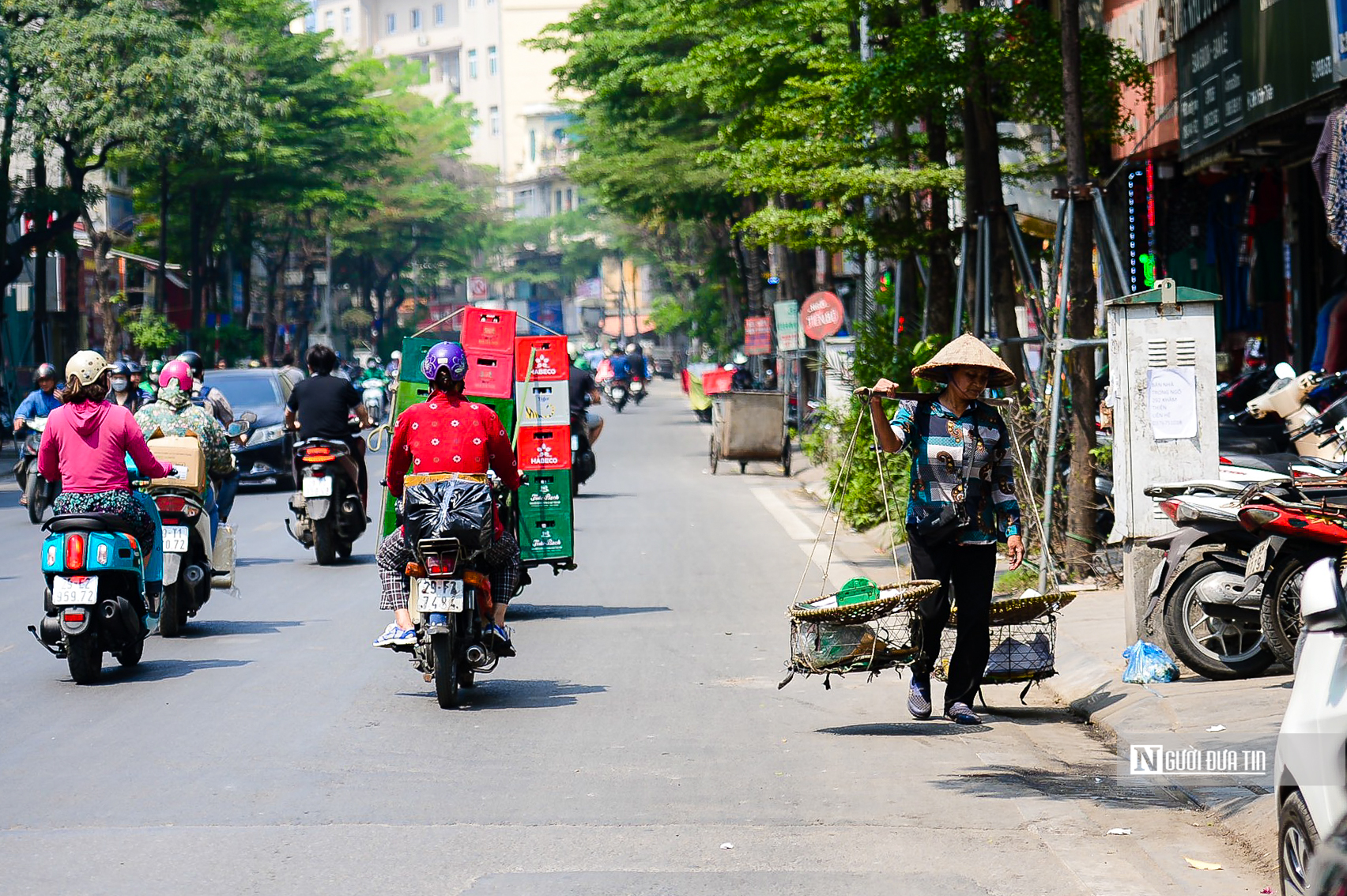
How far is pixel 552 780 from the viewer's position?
7.07 metres

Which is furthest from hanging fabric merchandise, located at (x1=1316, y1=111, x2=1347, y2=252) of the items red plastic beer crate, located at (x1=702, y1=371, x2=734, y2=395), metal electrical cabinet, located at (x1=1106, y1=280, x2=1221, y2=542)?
red plastic beer crate, located at (x1=702, y1=371, x2=734, y2=395)

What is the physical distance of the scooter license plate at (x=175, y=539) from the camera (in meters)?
11.1

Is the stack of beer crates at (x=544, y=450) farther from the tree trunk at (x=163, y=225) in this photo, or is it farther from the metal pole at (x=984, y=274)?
the tree trunk at (x=163, y=225)

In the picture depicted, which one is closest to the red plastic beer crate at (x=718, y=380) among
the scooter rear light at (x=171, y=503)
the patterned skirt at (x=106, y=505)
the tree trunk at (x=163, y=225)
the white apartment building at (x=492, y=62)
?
the tree trunk at (x=163, y=225)

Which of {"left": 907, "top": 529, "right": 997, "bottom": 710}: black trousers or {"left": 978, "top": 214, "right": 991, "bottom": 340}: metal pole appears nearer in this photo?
{"left": 907, "top": 529, "right": 997, "bottom": 710}: black trousers

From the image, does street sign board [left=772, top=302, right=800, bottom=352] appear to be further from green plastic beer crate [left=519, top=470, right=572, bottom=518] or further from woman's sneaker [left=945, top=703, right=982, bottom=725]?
woman's sneaker [left=945, top=703, right=982, bottom=725]

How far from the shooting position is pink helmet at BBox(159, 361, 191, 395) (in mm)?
12133

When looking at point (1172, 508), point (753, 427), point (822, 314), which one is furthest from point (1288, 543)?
point (822, 314)

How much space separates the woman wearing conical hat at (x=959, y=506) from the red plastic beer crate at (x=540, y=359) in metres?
4.27

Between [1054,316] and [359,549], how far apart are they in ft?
24.5

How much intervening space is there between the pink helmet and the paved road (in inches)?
67.5

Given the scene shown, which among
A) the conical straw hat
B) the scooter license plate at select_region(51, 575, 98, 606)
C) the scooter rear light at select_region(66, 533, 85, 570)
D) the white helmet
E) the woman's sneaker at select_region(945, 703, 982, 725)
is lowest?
the woman's sneaker at select_region(945, 703, 982, 725)

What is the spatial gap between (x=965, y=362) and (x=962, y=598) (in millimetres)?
1168

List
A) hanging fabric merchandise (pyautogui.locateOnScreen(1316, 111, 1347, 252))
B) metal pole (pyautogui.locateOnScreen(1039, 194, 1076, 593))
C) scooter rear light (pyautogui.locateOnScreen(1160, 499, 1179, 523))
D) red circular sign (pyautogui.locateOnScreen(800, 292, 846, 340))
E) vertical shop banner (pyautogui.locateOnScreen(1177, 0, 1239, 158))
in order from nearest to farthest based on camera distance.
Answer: scooter rear light (pyautogui.locateOnScreen(1160, 499, 1179, 523)), hanging fabric merchandise (pyautogui.locateOnScreen(1316, 111, 1347, 252)), metal pole (pyautogui.locateOnScreen(1039, 194, 1076, 593)), vertical shop banner (pyautogui.locateOnScreen(1177, 0, 1239, 158)), red circular sign (pyautogui.locateOnScreen(800, 292, 846, 340))
